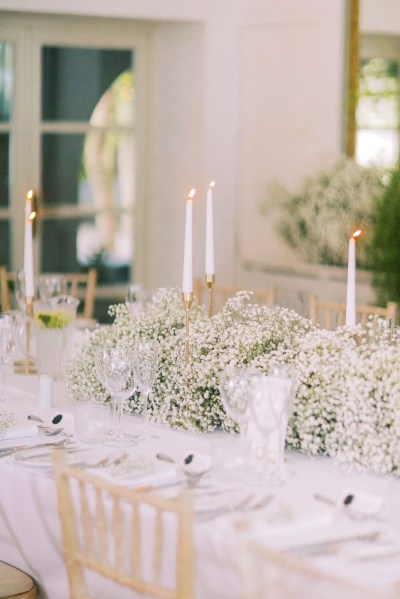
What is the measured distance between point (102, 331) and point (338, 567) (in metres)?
1.47

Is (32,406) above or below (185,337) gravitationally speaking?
below

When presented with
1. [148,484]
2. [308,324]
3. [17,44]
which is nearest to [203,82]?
[17,44]

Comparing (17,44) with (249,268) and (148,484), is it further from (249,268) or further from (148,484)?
(148,484)

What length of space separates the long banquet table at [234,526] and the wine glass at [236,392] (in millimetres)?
179

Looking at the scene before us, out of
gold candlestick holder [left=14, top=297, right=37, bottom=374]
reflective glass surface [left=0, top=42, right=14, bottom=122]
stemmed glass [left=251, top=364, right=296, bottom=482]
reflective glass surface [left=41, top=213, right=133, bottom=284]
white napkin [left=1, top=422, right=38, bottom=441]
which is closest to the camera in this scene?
stemmed glass [left=251, top=364, right=296, bottom=482]

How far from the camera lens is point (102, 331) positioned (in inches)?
126

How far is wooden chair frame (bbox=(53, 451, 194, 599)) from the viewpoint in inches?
71.7

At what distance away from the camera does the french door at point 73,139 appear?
6000 mm

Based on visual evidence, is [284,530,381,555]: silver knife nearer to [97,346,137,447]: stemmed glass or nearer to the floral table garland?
the floral table garland

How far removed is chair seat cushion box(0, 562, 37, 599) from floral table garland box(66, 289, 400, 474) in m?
0.61

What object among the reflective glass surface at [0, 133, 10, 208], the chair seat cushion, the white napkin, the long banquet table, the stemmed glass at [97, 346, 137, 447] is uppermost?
the reflective glass surface at [0, 133, 10, 208]

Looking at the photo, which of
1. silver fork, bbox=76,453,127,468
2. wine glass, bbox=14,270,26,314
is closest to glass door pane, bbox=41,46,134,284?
wine glass, bbox=14,270,26,314

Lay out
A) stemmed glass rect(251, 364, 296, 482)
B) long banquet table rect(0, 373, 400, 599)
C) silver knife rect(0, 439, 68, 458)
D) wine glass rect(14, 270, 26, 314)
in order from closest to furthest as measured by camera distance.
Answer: long banquet table rect(0, 373, 400, 599) < stemmed glass rect(251, 364, 296, 482) < silver knife rect(0, 439, 68, 458) < wine glass rect(14, 270, 26, 314)

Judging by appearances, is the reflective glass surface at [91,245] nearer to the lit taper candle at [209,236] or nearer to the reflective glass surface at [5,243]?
the reflective glass surface at [5,243]
